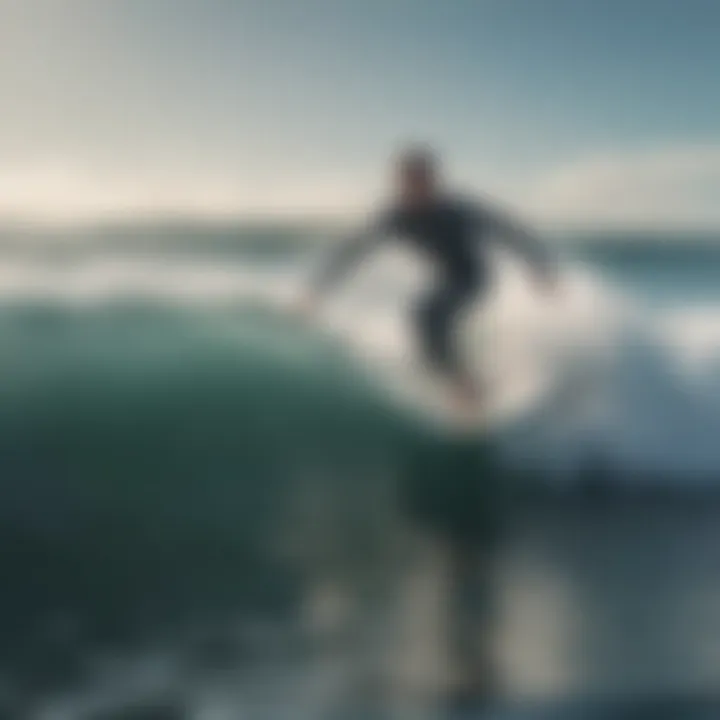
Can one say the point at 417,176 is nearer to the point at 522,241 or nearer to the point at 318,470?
the point at 522,241

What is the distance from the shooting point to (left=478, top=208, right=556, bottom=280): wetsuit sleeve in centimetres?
134

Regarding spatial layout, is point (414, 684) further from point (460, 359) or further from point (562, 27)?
point (562, 27)

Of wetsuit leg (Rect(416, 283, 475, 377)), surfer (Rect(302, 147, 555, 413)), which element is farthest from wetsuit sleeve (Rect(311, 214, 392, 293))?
wetsuit leg (Rect(416, 283, 475, 377))

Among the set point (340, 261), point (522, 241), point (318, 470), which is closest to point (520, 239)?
point (522, 241)

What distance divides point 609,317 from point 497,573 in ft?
1.19

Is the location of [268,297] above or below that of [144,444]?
above

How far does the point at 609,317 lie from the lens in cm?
134

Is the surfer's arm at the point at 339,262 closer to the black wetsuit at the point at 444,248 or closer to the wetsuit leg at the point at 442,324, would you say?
the black wetsuit at the point at 444,248

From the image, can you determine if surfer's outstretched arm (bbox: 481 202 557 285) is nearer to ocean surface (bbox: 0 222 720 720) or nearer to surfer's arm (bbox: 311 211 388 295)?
ocean surface (bbox: 0 222 720 720)

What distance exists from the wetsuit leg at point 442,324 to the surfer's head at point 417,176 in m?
0.12

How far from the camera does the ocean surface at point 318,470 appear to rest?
1.28 metres

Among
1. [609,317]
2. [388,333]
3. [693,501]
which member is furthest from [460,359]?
[693,501]

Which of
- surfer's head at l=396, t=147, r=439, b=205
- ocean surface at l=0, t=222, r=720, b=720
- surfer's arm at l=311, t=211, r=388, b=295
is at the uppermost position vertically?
surfer's head at l=396, t=147, r=439, b=205

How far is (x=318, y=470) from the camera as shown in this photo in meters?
1.31
